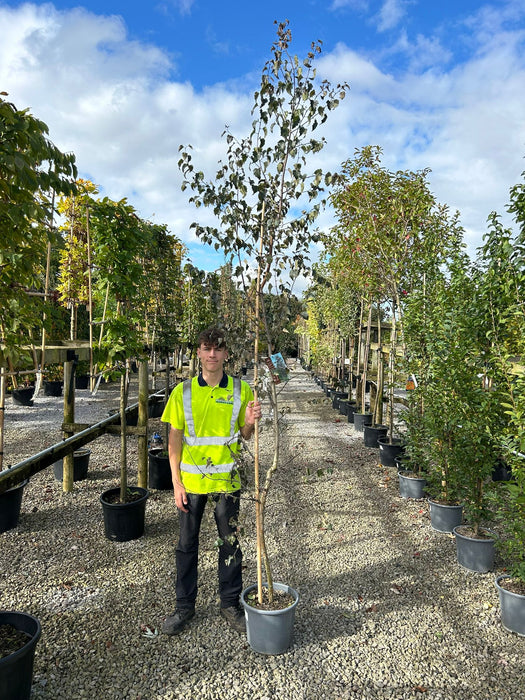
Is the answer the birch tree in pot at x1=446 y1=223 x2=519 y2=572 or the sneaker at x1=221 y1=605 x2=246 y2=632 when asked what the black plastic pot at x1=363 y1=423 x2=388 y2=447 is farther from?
the sneaker at x1=221 y1=605 x2=246 y2=632

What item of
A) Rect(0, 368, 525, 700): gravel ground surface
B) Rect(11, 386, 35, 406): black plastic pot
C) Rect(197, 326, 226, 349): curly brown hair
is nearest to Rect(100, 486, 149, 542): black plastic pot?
Rect(0, 368, 525, 700): gravel ground surface

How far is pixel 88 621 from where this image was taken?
337cm

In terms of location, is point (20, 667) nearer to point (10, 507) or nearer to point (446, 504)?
point (10, 507)

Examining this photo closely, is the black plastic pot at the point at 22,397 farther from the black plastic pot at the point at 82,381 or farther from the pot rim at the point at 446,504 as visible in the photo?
the pot rim at the point at 446,504

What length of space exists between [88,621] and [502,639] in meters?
2.94

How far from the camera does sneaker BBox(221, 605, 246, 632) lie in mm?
3211

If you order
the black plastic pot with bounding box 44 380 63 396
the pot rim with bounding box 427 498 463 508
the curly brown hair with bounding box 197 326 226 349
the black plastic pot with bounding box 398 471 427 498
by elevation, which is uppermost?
the curly brown hair with bounding box 197 326 226 349

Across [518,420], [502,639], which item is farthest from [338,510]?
[518,420]

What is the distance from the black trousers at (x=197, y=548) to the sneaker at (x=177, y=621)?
0.04 metres

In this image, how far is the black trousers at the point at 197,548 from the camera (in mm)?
3150

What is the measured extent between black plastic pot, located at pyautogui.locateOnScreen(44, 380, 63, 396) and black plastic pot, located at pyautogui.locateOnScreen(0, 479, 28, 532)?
31.6ft

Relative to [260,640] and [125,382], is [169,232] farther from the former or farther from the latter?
[260,640]

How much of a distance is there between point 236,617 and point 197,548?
559 millimetres

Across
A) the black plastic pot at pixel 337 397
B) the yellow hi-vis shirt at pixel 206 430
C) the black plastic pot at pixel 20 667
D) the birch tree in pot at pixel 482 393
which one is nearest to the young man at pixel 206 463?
the yellow hi-vis shirt at pixel 206 430
